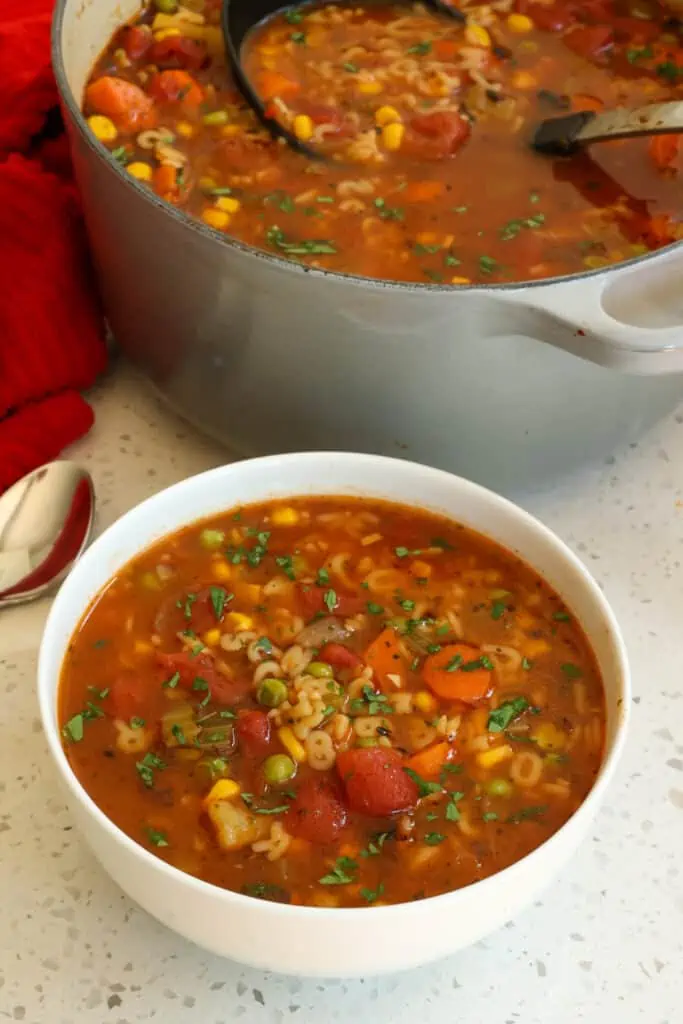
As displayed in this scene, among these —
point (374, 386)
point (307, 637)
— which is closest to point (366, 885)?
point (307, 637)

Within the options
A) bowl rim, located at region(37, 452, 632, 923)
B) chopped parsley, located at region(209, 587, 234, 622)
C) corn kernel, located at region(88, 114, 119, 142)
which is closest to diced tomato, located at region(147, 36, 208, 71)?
corn kernel, located at region(88, 114, 119, 142)

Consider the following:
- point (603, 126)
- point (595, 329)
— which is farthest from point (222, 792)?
point (603, 126)

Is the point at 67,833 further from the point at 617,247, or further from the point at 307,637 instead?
the point at 617,247

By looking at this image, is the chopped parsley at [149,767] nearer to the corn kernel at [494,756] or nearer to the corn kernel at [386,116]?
the corn kernel at [494,756]

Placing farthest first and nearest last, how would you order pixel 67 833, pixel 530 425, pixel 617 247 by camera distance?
1. pixel 617 247
2. pixel 530 425
3. pixel 67 833

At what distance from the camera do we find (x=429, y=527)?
1.87 metres

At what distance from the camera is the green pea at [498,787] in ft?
5.14

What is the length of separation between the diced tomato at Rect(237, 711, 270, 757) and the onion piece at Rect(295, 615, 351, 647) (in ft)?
0.48

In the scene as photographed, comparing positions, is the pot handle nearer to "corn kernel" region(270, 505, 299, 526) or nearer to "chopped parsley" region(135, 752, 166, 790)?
"corn kernel" region(270, 505, 299, 526)

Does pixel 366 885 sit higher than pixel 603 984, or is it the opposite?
pixel 366 885

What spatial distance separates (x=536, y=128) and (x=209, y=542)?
1189mm

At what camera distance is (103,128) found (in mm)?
2381

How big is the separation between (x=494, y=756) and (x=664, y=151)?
1.38 m

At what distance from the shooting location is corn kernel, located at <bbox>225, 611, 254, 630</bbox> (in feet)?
5.70
